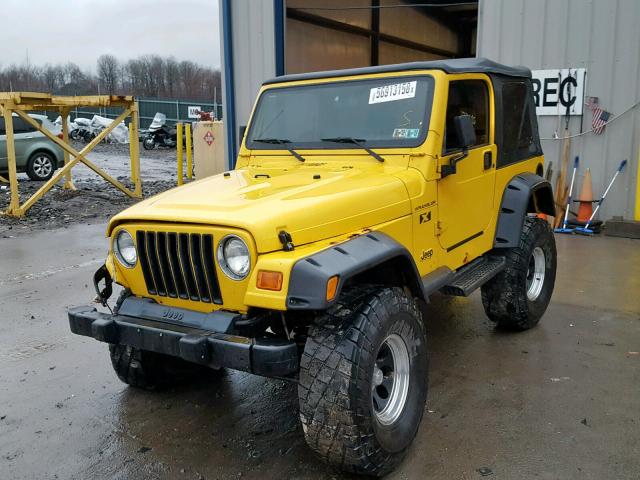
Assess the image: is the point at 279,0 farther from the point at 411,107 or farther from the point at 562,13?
the point at 411,107

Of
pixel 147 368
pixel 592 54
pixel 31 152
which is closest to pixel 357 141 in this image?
pixel 147 368

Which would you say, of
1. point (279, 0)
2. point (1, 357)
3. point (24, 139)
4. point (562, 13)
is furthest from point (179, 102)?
point (1, 357)

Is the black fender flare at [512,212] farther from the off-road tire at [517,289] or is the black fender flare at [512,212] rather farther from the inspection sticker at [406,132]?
the inspection sticker at [406,132]

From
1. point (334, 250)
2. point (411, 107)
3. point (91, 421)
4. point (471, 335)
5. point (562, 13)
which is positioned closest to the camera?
point (334, 250)

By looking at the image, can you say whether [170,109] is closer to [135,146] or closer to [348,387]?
[135,146]

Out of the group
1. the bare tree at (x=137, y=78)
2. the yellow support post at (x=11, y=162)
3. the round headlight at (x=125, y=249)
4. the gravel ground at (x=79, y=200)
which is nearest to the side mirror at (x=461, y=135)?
the round headlight at (x=125, y=249)

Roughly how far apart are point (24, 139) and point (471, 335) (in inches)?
499

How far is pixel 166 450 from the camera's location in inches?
133

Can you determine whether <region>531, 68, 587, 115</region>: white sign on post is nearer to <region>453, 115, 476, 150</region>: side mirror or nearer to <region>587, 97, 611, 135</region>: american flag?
<region>587, 97, 611, 135</region>: american flag

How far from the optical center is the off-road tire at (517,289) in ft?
15.8

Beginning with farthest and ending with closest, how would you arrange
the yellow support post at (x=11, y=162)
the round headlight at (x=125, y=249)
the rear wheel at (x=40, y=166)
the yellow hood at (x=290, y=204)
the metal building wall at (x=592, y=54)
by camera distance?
the rear wheel at (x=40, y=166) < the yellow support post at (x=11, y=162) < the metal building wall at (x=592, y=54) < the round headlight at (x=125, y=249) < the yellow hood at (x=290, y=204)

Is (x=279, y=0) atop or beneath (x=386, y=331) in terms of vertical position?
atop

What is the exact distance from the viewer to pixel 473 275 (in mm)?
4426

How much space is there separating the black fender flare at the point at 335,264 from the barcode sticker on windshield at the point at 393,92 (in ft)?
3.76
